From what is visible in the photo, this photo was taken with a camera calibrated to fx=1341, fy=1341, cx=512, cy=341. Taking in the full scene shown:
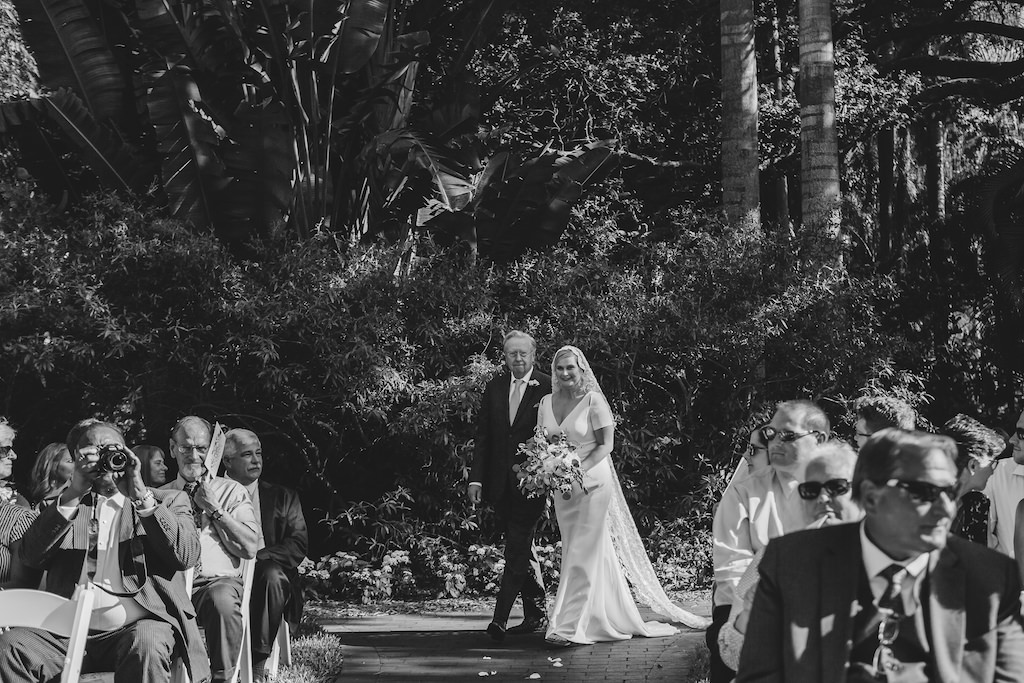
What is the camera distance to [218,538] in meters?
6.74

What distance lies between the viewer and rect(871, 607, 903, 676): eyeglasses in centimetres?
315

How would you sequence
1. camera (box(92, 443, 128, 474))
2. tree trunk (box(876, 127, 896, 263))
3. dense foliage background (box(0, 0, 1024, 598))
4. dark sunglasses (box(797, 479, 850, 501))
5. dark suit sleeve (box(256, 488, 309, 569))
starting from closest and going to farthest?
dark sunglasses (box(797, 479, 850, 501)) → camera (box(92, 443, 128, 474)) → dark suit sleeve (box(256, 488, 309, 569)) → dense foliage background (box(0, 0, 1024, 598)) → tree trunk (box(876, 127, 896, 263))

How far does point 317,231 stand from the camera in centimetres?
1175

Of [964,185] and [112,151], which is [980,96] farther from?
[112,151]

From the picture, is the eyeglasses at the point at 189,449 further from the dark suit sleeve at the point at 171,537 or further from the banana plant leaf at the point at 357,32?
the banana plant leaf at the point at 357,32

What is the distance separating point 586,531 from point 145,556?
3804mm

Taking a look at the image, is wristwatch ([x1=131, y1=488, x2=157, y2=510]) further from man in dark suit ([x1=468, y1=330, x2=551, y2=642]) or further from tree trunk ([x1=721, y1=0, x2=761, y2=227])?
tree trunk ([x1=721, y1=0, x2=761, y2=227])

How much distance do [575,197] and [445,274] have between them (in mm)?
1849

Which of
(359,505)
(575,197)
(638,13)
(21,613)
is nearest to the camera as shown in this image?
(21,613)

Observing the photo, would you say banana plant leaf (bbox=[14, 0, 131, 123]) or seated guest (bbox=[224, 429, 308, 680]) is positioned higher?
banana plant leaf (bbox=[14, 0, 131, 123])

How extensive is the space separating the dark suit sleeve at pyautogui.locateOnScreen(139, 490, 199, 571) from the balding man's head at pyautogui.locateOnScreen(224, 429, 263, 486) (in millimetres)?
1461

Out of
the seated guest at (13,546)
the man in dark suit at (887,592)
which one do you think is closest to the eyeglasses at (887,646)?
the man in dark suit at (887,592)

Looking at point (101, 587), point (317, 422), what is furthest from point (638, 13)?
point (101, 587)

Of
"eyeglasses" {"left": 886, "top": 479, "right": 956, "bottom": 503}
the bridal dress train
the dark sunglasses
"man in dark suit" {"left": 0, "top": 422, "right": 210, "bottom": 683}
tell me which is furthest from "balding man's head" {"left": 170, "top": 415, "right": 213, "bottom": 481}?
"eyeglasses" {"left": 886, "top": 479, "right": 956, "bottom": 503}
